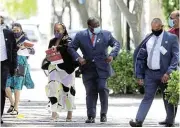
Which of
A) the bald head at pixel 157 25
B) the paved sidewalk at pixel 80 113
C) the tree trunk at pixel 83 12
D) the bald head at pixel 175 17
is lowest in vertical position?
the paved sidewalk at pixel 80 113

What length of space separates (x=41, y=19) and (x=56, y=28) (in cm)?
4237

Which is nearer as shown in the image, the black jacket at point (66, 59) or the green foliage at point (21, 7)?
the black jacket at point (66, 59)

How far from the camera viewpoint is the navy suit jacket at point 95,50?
13609 millimetres

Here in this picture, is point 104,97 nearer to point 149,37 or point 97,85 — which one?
point 97,85

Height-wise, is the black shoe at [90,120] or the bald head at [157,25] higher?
the bald head at [157,25]

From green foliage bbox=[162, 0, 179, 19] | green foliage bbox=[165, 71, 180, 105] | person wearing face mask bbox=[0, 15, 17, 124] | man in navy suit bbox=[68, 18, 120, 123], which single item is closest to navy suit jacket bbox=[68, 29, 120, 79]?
man in navy suit bbox=[68, 18, 120, 123]

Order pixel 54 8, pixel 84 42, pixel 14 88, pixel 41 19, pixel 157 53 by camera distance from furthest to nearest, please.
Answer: pixel 41 19 → pixel 54 8 → pixel 14 88 → pixel 84 42 → pixel 157 53

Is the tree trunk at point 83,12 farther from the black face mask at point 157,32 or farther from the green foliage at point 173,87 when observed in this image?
the green foliage at point 173,87

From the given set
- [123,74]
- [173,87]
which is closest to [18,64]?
[173,87]

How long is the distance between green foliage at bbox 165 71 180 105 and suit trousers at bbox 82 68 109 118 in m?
1.49

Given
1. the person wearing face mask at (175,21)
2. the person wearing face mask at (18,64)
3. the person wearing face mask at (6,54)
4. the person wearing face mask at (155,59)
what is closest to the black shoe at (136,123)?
the person wearing face mask at (155,59)

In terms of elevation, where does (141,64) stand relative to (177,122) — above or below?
above

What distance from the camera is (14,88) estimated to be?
1523 cm

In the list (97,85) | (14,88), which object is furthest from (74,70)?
(14,88)
